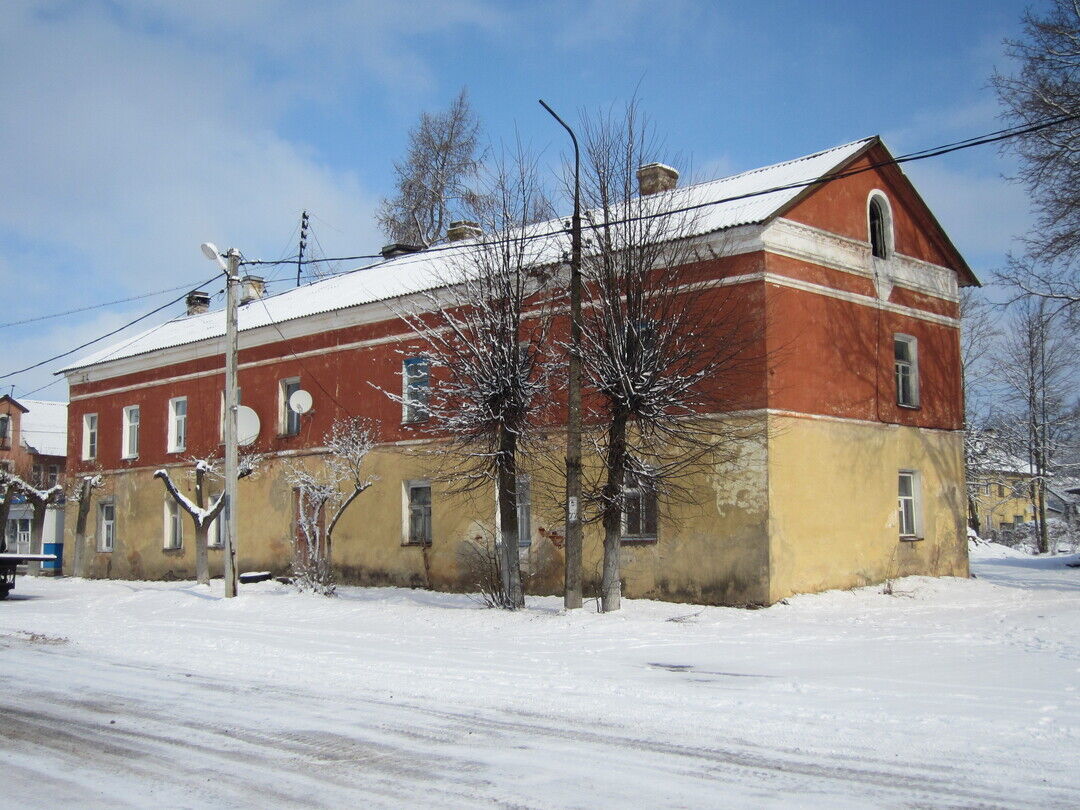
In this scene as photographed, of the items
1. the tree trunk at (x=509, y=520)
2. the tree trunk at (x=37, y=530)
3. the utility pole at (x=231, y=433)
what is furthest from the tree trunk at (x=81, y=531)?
the tree trunk at (x=509, y=520)

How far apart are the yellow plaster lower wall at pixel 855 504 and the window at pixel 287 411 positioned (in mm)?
14165

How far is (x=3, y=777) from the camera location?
6434 millimetres

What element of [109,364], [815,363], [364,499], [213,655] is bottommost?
[213,655]

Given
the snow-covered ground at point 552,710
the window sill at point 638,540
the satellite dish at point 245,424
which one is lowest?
the snow-covered ground at point 552,710

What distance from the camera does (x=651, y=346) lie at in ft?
52.7

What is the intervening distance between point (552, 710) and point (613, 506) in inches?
303

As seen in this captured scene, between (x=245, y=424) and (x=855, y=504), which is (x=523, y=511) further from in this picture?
(x=855, y=504)

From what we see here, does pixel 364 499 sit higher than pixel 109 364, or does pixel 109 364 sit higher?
pixel 109 364

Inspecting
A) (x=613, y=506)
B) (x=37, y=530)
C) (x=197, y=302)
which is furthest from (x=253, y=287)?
(x=613, y=506)

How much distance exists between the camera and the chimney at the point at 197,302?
38.6m

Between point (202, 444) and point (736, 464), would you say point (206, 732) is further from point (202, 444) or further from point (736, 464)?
point (202, 444)

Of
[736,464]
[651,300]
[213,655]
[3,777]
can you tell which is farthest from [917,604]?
[3,777]

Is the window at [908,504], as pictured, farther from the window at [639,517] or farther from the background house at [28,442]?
the background house at [28,442]

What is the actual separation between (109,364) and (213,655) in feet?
75.7
